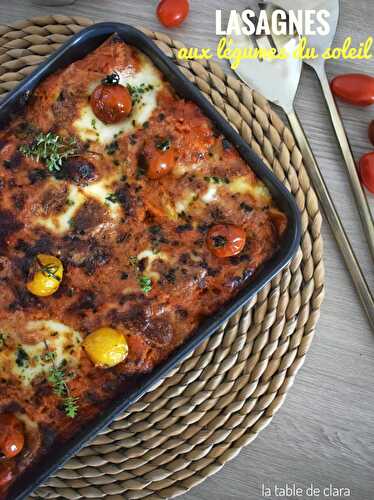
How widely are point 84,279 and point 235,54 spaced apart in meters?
1.30

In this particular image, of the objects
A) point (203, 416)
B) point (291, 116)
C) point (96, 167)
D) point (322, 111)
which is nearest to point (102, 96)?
Answer: point (96, 167)

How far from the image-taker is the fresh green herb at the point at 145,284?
2.25 metres

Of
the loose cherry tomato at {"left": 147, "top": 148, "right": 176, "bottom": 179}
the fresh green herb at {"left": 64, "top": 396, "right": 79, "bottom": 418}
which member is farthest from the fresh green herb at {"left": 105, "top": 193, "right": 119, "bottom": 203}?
the fresh green herb at {"left": 64, "top": 396, "right": 79, "bottom": 418}

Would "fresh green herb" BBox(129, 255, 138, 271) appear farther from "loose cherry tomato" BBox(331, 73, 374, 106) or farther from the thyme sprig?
"loose cherry tomato" BBox(331, 73, 374, 106)

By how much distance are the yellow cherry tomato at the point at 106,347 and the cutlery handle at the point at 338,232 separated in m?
1.12

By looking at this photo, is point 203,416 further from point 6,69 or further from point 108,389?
point 6,69

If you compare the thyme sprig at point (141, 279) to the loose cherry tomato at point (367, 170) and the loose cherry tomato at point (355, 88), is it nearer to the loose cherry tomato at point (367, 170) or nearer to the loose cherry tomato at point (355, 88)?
the loose cherry tomato at point (367, 170)

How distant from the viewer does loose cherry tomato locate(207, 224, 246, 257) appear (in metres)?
2.20

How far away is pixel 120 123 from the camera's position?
7.86 ft

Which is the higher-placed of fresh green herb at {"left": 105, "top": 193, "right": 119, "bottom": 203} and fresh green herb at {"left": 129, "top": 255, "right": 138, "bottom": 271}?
fresh green herb at {"left": 105, "top": 193, "right": 119, "bottom": 203}

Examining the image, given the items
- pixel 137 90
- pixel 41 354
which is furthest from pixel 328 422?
pixel 137 90

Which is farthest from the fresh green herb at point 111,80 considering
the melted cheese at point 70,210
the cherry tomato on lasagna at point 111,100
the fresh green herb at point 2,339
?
the fresh green herb at point 2,339

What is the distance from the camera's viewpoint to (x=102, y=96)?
228 cm

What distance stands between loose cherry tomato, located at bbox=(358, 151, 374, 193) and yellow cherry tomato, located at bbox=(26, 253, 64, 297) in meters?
1.43
